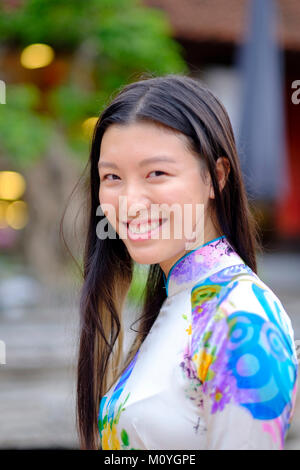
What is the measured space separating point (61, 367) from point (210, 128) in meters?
3.61

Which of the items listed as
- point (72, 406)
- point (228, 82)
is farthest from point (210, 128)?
point (228, 82)

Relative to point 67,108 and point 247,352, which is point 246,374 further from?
point 67,108

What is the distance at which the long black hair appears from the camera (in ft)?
2.62

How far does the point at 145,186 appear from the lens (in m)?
0.78

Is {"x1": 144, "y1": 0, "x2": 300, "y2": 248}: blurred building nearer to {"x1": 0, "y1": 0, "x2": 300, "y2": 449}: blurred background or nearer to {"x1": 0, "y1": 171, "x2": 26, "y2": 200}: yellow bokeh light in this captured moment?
{"x1": 0, "y1": 0, "x2": 300, "y2": 449}: blurred background

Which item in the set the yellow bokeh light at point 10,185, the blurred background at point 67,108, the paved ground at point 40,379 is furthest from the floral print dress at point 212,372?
the yellow bokeh light at point 10,185

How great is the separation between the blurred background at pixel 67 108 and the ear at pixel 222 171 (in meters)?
2.88

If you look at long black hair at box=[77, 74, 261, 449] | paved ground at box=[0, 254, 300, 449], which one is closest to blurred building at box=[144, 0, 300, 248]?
paved ground at box=[0, 254, 300, 449]

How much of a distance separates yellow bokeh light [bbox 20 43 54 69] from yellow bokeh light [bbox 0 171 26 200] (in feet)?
3.94

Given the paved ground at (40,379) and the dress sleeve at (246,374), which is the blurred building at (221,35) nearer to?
the paved ground at (40,379)

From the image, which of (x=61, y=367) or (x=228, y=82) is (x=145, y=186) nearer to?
(x=61, y=367)

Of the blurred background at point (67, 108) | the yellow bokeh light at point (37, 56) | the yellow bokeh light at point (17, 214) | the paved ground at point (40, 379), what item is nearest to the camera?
the paved ground at point (40, 379)

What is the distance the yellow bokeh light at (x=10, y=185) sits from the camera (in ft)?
22.8

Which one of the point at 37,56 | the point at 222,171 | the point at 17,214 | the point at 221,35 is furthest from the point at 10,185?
the point at 222,171
